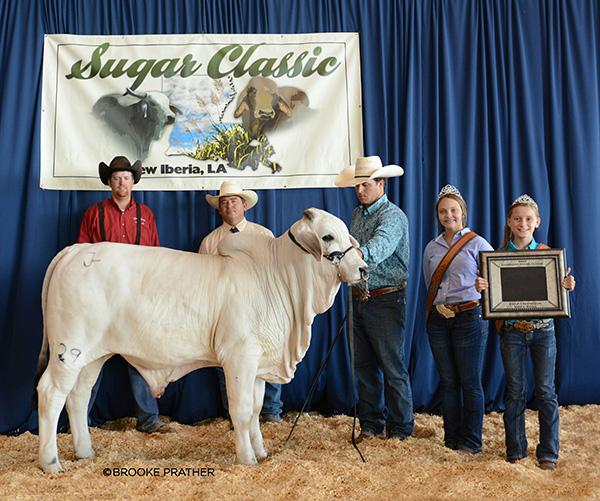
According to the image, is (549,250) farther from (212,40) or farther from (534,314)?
(212,40)

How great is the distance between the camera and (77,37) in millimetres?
4520

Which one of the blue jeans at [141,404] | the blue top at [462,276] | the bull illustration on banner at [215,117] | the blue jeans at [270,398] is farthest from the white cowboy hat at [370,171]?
the blue jeans at [141,404]

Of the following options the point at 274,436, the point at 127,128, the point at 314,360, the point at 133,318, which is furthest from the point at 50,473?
the point at 127,128

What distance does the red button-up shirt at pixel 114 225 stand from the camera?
13.2ft

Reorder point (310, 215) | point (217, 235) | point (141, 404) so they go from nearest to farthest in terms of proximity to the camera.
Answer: point (310, 215) → point (141, 404) → point (217, 235)

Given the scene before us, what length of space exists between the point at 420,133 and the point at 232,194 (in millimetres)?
1484

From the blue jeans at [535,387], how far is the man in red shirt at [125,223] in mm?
2172

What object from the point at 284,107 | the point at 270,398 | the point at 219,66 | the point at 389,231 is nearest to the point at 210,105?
the point at 219,66

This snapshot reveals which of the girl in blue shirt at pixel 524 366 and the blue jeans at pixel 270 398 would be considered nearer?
the girl in blue shirt at pixel 524 366

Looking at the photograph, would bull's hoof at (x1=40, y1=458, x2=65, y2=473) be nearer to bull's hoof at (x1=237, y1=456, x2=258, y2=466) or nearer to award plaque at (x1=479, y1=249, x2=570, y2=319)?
bull's hoof at (x1=237, y1=456, x2=258, y2=466)

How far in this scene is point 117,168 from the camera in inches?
158

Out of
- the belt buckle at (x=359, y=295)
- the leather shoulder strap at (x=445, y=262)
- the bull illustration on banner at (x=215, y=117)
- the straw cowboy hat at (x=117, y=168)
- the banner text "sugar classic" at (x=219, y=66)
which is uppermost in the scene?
the banner text "sugar classic" at (x=219, y=66)

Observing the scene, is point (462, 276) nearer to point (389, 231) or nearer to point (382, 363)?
point (389, 231)

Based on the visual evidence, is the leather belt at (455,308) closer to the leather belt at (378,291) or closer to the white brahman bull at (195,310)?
the leather belt at (378,291)
